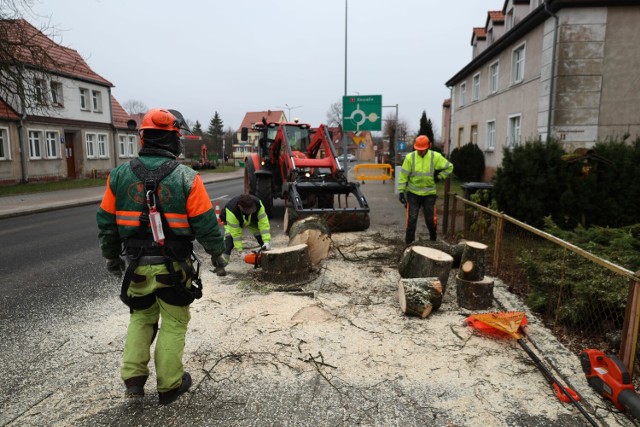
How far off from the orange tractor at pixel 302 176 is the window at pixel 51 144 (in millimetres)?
16761

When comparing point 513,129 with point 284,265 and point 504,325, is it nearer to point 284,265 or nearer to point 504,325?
point 284,265

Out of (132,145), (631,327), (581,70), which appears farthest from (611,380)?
(132,145)

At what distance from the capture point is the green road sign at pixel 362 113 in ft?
38.6

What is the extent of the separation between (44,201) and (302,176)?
10768 millimetres

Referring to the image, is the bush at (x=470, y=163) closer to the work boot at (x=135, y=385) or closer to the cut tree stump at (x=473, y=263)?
the cut tree stump at (x=473, y=263)

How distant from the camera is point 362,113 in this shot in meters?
11.9

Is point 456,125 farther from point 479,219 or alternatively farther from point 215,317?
point 215,317

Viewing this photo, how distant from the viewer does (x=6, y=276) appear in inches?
245

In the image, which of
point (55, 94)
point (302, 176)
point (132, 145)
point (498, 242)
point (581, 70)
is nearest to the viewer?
point (498, 242)

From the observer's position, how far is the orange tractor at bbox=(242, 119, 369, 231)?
8.74 metres

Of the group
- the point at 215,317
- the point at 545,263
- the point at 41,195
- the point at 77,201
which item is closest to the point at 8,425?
the point at 215,317

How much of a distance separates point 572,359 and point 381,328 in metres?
1.59

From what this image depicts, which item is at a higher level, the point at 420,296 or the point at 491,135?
the point at 491,135

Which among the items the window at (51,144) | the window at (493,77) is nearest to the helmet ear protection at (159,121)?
the window at (493,77)
